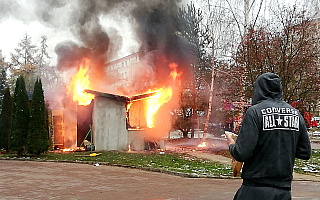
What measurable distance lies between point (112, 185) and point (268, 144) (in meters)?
6.78

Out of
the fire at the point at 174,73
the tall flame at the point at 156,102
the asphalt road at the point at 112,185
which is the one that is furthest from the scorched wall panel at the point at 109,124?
the asphalt road at the point at 112,185

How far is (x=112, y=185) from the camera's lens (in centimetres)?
891

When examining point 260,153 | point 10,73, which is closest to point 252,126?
point 260,153

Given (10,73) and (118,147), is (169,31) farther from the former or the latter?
(10,73)

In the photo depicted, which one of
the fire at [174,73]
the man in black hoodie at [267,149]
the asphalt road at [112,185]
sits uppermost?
the fire at [174,73]

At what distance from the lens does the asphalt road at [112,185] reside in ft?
25.2

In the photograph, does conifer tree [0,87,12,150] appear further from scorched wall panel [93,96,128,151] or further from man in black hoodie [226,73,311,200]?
man in black hoodie [226,73,311,200]

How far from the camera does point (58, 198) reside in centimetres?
736

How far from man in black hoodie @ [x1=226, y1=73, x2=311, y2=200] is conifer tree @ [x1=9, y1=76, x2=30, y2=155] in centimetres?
1489

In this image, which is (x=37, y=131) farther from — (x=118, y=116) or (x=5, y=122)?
(x=118, y=116)

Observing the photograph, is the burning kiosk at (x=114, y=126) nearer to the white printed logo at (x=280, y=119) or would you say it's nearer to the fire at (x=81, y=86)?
the fire at (x=81, y=86)

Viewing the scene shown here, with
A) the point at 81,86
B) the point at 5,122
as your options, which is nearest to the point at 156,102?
the point at 81,86

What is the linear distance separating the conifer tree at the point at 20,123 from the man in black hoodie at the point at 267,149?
14.9 m

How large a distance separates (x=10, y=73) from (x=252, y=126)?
45372 millimetres
